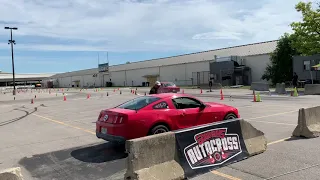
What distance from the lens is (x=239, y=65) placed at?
53.0 metres

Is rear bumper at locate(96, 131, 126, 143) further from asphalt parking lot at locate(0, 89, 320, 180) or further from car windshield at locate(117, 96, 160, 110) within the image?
car windshield at locate(117, 96, 160, 110)

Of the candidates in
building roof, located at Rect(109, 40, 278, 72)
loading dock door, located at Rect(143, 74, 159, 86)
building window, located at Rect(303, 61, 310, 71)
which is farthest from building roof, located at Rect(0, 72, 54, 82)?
building window, located at Rect(303, 61, 310, 71)

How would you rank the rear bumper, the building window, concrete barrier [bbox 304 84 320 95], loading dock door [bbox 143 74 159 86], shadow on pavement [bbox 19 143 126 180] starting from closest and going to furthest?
shadow on pavement [bbox 19 143 126 180] < the rear bumper < concrete barrier [bbox 304 84 320 95] < the building window < loading dock door [bbox 143 74 159 86]

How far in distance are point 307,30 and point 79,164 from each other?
102 feet

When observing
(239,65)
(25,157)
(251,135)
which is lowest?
(25,157)

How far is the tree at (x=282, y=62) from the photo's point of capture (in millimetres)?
46062

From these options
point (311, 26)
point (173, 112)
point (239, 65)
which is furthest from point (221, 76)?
point (173, 112)

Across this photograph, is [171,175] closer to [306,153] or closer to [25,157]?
[306,153]

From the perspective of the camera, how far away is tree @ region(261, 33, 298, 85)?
46.1 metres

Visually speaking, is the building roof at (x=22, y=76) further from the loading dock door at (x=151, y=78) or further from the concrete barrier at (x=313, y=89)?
the concrete barrier at (x=313, y=89)

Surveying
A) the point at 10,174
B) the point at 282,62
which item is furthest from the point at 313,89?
the point at 10,174

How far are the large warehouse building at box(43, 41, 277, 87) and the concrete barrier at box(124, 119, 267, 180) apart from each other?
1842 inches

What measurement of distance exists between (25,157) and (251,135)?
5351 millimetres

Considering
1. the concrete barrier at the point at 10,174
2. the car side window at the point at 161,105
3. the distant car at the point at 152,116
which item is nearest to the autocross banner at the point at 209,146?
the distant car at the point at 152,116
